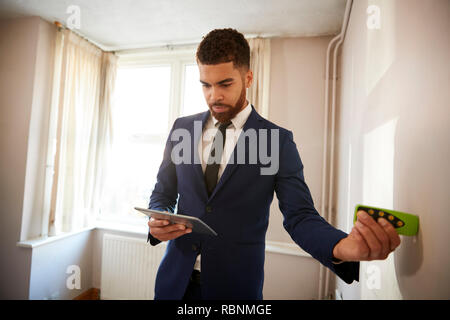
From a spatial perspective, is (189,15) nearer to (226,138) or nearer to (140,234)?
(226,138)

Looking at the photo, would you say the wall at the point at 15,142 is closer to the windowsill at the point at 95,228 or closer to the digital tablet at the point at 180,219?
the windowsill at the point at 95,228

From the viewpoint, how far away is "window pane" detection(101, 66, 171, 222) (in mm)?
2893

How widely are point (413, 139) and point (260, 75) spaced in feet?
6.38

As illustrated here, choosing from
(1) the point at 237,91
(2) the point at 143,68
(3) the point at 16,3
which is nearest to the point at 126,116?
(2) the point at 143,68

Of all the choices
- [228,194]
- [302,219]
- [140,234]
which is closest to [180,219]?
[228,194]

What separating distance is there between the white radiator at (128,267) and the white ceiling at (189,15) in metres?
2.24

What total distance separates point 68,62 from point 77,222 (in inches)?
68.9

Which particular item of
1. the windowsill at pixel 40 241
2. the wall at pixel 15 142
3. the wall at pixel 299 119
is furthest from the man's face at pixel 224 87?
the windowsill at pixel 40 241

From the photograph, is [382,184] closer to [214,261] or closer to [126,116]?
[214,261]

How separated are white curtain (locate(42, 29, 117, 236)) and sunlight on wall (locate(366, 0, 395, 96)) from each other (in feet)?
8.89

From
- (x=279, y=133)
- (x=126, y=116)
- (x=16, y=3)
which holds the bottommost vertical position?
(x=279, y=133)

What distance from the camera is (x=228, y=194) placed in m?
0.94

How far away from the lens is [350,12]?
1845 mm

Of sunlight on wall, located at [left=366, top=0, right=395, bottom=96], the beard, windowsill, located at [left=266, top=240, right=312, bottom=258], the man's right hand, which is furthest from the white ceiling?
windowsill, located at [left=266, top=240, right=312, bottom=258]
